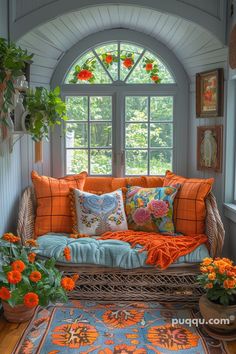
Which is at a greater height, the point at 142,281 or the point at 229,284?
the point at 229,284

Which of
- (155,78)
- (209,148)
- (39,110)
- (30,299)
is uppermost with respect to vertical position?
(155,78)

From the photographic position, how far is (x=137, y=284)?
2.76 m

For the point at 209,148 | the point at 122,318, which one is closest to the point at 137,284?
the point at 122,318

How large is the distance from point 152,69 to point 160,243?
1.70 metres

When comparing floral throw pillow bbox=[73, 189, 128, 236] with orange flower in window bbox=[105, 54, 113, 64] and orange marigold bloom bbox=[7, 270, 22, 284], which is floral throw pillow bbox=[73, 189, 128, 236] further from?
orange flower in window bbox=[105, 54, 113, 64]

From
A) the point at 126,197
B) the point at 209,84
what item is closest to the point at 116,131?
the point at 126,197

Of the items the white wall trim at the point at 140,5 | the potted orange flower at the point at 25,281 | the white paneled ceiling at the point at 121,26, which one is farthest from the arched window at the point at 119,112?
the potted orange flower at the point at 25,281

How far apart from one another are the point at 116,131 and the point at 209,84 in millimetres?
959

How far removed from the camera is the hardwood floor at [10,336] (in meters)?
2.26

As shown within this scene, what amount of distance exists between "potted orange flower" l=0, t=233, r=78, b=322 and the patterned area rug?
0.65 feet

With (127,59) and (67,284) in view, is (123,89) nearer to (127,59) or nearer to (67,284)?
(127,59)

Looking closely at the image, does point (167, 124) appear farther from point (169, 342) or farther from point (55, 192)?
point (169, 342)

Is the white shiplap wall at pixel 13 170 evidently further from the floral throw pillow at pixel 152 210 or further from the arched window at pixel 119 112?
the floral throw pillow at pixel 152 210

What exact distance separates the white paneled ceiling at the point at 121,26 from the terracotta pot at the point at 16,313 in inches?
72.8
